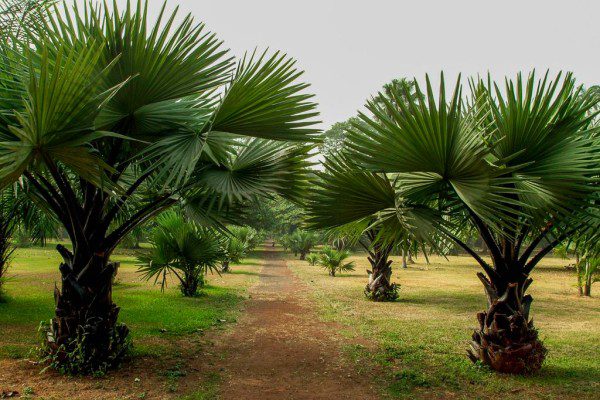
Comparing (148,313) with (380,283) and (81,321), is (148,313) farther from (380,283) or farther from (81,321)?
(380,283)

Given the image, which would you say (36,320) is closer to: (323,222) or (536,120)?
(323,222)

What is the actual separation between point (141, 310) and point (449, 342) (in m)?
6.27

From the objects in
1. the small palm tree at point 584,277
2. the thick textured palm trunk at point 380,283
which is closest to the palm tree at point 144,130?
the thick textured palm trunk at point 380,283

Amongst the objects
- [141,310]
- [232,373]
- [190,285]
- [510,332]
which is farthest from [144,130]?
[190,285]

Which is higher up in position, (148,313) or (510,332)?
(510,332)

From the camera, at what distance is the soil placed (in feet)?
15.9

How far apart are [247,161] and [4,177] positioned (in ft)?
10.00

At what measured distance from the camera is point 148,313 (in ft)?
31.6

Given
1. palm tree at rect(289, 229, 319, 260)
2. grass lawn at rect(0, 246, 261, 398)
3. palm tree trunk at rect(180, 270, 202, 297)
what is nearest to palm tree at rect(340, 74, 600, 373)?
grass lawn at rect(0, 246, 261, 398)

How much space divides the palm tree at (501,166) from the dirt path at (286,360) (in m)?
1.96

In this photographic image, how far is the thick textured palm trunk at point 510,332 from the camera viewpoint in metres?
5.50

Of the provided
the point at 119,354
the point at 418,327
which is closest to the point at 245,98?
the point at 119,354

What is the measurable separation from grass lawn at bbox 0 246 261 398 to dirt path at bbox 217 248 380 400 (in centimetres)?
45

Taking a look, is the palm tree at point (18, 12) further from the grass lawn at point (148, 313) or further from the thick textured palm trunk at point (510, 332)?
the thick textured palm trunk at point (510, 332)
